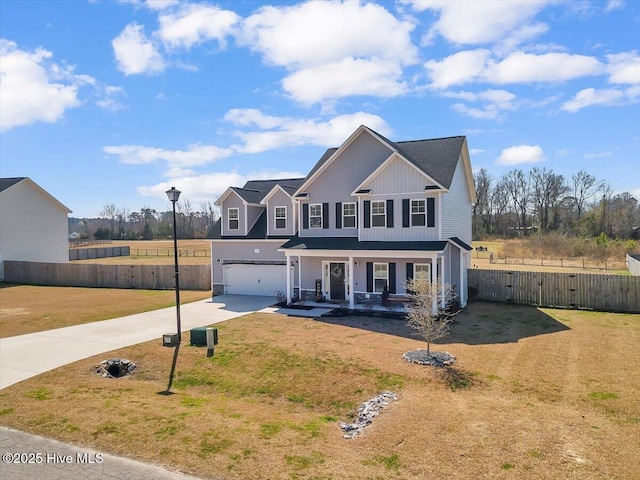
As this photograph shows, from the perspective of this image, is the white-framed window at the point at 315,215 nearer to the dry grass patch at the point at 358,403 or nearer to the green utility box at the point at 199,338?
the dry grass patch at the point at 358,403

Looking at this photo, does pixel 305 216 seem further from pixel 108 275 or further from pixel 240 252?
pixel 108 275

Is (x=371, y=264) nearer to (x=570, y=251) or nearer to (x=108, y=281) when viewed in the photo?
(x=108, y=281)

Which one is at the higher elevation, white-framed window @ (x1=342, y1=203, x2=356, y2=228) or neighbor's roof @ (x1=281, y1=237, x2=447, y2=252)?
white-framed window @ (x1=342, y1=203, x2=356, y2=228)

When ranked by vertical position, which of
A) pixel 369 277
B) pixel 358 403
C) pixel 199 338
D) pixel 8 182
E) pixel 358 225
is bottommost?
pixel 358 403

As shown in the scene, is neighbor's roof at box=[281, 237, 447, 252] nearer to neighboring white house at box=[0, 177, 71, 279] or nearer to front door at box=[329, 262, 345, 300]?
front door at box=[329, 262, 345, 300]

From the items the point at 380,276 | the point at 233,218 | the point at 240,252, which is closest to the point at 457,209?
the point at 380,276

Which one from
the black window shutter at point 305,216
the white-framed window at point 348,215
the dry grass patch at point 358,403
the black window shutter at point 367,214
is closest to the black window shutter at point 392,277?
the black window shutter at point 367,214

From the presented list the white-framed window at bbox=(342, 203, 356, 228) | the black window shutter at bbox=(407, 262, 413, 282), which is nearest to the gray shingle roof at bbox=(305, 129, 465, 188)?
the white-framed window at bbox=(342, 203, 356, 228)
